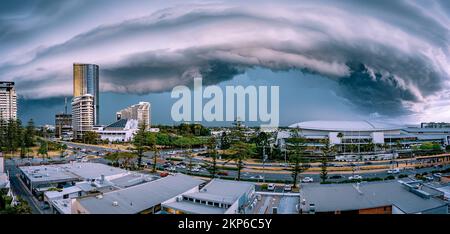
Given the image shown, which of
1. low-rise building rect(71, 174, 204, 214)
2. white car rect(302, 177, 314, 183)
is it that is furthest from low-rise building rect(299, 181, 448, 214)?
white car rect(302, 177, 314, 183)

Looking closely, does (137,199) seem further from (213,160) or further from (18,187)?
(213,160)

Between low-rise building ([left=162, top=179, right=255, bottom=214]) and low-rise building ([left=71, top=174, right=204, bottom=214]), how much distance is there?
0.69 ft

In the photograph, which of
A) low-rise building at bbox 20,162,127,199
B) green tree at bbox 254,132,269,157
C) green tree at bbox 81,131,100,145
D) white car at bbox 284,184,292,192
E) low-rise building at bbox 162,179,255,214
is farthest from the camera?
green tree at bbox 254,132,269,157

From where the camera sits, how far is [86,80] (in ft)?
10.1

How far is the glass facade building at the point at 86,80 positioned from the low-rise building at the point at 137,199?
4.23ft

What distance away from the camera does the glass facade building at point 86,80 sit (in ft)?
10.0

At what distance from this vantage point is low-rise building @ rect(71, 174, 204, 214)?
3.32m

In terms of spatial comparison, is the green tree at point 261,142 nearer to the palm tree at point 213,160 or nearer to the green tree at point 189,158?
the green tree at point 189,158

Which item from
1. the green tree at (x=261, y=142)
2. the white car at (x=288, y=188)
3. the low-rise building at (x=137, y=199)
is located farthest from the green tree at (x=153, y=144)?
the green tree at (x=261, y=142)

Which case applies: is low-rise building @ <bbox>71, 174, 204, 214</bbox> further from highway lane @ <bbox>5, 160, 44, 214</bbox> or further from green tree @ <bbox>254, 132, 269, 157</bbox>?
green tree @ <bbox>254, 132, 269, 157</bbox>

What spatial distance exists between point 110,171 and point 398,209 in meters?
6.01
